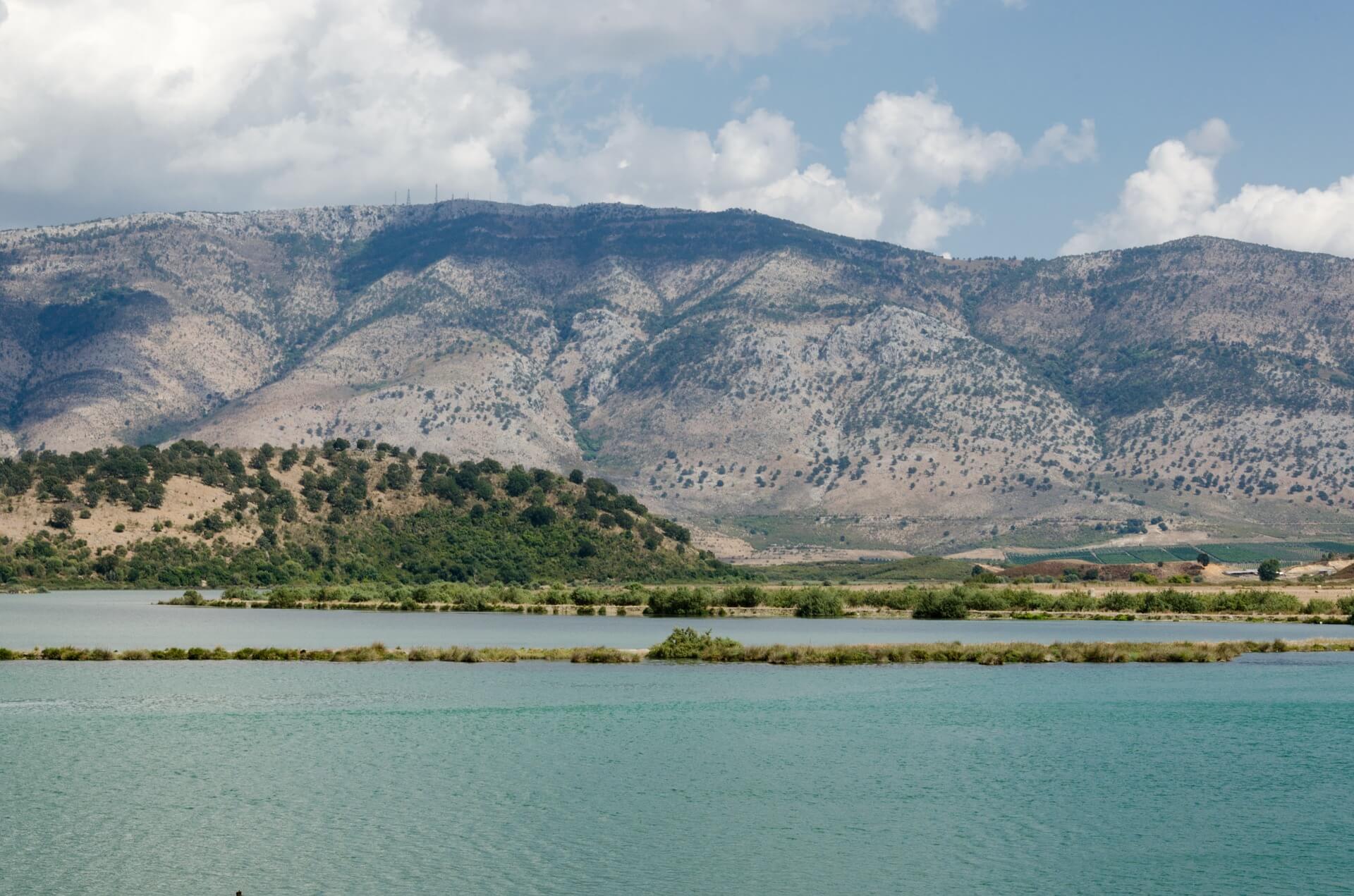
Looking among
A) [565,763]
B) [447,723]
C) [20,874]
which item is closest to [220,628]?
[447,723]

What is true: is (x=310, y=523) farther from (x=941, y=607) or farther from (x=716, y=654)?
(x=716, y=654)

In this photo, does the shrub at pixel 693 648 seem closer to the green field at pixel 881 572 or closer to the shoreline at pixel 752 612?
the shoreline at pixel 752 612

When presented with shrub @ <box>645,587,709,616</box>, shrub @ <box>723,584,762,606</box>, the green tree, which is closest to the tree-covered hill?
shrub @ <box>723,584,762,606</box>

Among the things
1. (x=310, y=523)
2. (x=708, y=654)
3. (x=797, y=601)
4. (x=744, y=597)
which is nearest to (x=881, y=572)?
(x=310, y=523)

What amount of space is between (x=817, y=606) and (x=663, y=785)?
211ft

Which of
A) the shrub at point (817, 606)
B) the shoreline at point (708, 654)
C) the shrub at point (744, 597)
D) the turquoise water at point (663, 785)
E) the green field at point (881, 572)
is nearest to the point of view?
the turquoise water at point (663, 785)

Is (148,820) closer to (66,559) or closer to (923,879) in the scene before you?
(923,879)

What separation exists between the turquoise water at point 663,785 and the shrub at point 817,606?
40.9 metres

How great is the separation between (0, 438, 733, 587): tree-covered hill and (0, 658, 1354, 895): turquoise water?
→ 229 ft

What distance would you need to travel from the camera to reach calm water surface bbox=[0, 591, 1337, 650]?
247 ft

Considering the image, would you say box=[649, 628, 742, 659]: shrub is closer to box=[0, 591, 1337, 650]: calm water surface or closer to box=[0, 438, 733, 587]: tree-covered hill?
box=[0, 591, 1337, 650]: calm water surface

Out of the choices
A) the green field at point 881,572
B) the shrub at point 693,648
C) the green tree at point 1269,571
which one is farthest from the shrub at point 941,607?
the green tree at point 1269,571

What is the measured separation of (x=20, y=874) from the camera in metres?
28.4

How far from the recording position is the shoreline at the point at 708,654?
6456 centimetres
